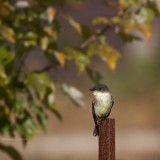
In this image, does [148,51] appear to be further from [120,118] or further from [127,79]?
[120,118]

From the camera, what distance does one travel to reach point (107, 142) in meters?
4.36

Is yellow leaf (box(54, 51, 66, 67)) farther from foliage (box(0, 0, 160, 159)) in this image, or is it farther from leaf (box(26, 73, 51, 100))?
leaf (box(26, 73, 51, 100))

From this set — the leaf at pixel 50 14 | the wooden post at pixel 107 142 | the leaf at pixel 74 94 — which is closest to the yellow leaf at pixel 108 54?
the leaf at pixel 74 94

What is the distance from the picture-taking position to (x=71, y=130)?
1941 cm

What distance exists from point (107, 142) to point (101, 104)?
106 centimetres

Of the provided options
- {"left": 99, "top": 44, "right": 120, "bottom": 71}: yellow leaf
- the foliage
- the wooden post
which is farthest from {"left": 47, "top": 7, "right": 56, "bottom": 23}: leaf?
the wooden post

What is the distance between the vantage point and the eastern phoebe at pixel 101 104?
5.31m

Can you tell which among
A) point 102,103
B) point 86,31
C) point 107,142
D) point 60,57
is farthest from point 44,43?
point 107,142

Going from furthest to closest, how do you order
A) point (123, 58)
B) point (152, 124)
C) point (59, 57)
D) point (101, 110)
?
point (123, 58) → point (152, 124) → point (59, 57) → point (101, 110)

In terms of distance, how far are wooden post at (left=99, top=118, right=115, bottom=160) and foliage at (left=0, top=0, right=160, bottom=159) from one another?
5.00 ft

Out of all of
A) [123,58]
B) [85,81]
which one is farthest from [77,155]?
[123,58]

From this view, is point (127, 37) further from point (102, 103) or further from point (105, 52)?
point (102, 103)

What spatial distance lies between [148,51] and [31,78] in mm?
19117

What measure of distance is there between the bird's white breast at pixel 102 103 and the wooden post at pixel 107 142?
88 cm
